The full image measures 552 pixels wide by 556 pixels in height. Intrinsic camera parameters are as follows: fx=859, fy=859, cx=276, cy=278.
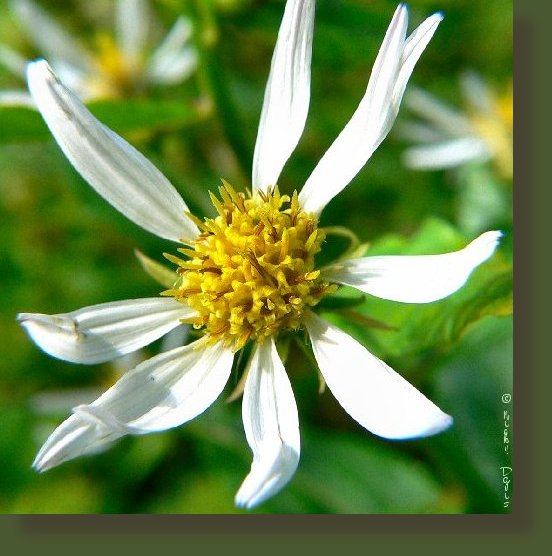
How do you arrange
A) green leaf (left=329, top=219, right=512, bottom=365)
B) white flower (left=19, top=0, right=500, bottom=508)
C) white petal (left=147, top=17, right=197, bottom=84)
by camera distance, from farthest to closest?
white petal (left=147, top=17, right=197, bottom=84)
green leaf (left=329, top=219, right=512, bottom=365)
white flower (left=19, top=0, right=500, bottom=508)

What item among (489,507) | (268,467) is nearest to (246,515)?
(489,507)

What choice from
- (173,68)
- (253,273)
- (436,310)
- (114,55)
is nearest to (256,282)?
(253,273)

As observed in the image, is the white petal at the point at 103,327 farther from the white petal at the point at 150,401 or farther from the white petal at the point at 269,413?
the white petal at the point at 269,413

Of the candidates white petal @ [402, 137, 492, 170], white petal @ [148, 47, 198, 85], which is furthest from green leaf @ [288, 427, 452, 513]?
white petal @ [148, 47, 198, 85]

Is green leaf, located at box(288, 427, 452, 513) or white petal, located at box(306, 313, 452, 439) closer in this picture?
white petal, located at box(306, 313, 452, 439)

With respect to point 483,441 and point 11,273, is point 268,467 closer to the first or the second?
Answer: point 483,441

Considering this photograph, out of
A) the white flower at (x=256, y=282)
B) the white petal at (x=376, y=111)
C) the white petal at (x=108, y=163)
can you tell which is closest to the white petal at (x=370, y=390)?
the white flower at (x=256, y=282)

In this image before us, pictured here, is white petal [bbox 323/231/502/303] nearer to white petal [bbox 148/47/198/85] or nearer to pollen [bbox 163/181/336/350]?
pollen [bbox 163/181/336/350]
